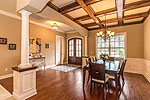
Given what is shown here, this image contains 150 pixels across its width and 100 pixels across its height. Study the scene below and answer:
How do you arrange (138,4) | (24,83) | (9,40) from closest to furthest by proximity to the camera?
(24,83) → (138,4) → (9,40)

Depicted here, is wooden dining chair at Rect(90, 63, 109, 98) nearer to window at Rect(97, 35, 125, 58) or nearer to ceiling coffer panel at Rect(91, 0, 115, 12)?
ceiling coffer panel at Rect(91, 0, 115, 12)

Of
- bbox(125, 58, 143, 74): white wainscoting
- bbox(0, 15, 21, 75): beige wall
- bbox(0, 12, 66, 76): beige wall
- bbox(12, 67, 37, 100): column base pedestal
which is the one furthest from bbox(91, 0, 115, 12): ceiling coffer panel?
bbox(0, 15, 21, 75): beige wall

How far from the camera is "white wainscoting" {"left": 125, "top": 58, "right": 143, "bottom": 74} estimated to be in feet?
14.0

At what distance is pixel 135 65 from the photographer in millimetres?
4398

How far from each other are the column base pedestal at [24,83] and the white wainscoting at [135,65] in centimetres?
516

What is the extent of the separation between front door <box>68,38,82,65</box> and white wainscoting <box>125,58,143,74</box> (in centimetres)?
349

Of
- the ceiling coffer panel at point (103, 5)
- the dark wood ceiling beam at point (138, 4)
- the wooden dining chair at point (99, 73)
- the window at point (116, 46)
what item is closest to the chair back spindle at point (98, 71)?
the wooden dining chair at point (99, 73)

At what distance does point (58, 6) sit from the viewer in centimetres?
294

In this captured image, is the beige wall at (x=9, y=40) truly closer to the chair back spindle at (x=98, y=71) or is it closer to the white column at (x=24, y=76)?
the white column at (x=24, y=76)

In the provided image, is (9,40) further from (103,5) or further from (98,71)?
(103,5)

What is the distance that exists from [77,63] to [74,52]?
104 cm

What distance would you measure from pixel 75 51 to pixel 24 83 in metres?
5.03

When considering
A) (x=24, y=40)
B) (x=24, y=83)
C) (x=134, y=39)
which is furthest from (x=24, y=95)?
(x=134, y=39)

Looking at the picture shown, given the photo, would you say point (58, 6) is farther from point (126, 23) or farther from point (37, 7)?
point (126, 23)
